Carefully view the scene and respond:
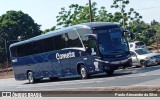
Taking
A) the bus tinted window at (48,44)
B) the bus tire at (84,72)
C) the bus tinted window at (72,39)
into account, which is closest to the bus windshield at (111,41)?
the bus tinted window at (72,39)

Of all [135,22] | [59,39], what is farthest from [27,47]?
[135,22]

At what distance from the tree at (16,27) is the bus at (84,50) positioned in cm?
5188

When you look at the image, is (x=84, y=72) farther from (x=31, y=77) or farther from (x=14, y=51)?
(x=14, y=51)

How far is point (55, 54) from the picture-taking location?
25047 millimetres

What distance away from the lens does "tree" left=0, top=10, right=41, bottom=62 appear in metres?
81.4

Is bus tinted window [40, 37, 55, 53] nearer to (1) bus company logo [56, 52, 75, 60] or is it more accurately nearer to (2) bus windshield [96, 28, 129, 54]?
(1) bus company logo [56, 52, 75, 60]

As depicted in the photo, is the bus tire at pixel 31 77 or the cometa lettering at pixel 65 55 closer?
the cometa lettering at pixel 65 55

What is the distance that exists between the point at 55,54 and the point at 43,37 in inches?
69.8

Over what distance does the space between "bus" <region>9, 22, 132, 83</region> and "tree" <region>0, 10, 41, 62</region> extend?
51.9 meters

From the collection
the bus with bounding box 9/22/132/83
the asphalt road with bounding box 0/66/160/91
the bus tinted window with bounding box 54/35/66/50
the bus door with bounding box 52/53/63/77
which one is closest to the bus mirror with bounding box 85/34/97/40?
the bus with bounding box 9/22/132/83

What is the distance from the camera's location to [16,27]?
84.8 meters

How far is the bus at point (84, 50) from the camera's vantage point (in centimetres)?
2173

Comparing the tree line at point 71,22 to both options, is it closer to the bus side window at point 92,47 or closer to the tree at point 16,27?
the tree at point 16,27

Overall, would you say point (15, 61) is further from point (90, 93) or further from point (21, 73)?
point (90, 93)
